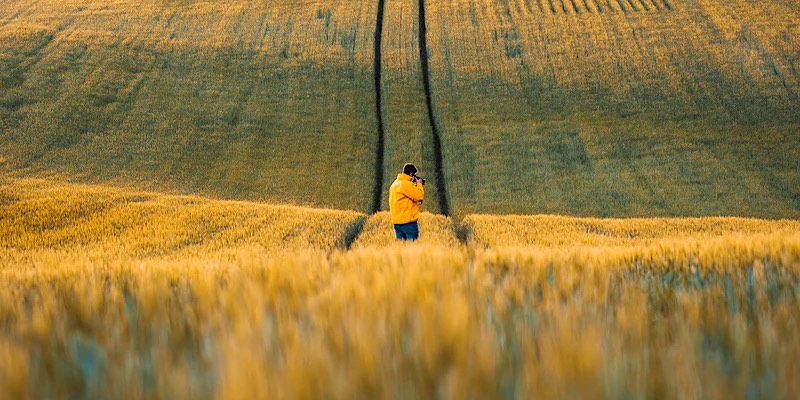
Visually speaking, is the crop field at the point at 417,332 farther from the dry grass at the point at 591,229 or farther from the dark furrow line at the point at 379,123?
the dark furrow line at the point at 379,123

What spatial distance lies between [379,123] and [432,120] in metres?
3.45

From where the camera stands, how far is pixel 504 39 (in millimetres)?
40625

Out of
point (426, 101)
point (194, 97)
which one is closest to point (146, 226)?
point (194, 97)

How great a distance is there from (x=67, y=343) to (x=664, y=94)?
37377 mm

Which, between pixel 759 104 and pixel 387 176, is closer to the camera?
pixel 387 176

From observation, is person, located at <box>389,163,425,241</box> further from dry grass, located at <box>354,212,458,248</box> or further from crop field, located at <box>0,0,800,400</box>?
crop field, located at <box>0,0,800,400</box>

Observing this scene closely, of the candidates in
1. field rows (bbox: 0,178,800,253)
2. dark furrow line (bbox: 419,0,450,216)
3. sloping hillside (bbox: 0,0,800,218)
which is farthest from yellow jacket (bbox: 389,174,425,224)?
dark furrow line (bbox: 419,0,450,216)

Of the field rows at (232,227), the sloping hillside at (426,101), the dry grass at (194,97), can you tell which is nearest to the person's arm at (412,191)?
the field rows at (232,227)

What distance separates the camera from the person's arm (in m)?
11.7

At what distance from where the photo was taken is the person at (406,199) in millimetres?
11711

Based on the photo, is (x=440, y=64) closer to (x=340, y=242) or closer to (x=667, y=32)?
(x=667, y=32)

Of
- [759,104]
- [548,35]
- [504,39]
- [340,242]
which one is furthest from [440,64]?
[340,242]

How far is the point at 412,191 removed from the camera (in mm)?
11727

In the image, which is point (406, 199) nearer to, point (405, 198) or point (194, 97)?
point (405, 198)
